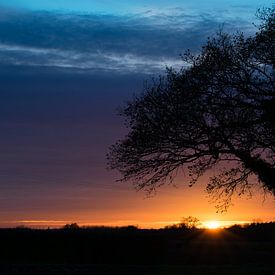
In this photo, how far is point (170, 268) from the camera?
3309 cm

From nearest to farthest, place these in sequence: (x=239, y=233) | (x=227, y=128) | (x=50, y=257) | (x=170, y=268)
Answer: (x=170, y=268) < (x=227, y=128) < (x=50, y=257) < (x=239, y=233)

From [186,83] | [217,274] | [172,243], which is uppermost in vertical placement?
[186,83]

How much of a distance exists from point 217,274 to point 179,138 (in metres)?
7.97

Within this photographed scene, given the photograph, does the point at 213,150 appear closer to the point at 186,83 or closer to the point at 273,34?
the point at 186,83

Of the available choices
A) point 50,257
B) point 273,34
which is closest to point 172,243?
point 50,257

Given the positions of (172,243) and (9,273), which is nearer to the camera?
(9,273)

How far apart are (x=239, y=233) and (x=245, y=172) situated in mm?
20265

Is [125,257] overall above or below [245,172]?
below

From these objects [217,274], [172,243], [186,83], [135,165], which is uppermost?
[186,83]

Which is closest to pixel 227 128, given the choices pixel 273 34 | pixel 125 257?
pixel 273 34

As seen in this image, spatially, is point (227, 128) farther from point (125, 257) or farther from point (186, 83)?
→ point (125, 257)

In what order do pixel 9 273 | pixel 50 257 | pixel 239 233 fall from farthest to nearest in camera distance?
pixel 239 233 < pixel 50 257 < pixel 9 273

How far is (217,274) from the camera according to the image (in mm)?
30703

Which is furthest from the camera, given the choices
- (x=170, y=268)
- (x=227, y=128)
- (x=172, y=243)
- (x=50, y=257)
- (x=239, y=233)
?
(x=239, y=233)
